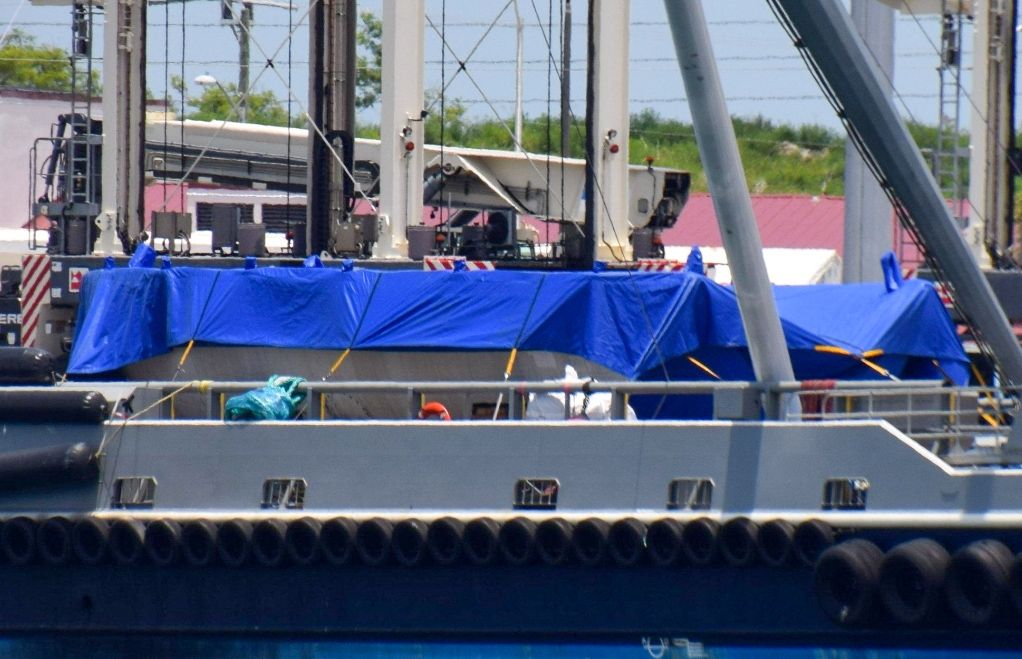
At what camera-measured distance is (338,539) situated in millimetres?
11414

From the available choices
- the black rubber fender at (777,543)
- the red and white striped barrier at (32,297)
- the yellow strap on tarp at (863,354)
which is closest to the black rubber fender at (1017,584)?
the black rubber fender at (777,543)

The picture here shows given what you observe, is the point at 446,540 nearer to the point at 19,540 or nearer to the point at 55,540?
the point at 55,540

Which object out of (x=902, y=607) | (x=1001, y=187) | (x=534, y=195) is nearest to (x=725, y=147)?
(x=902, y=607)

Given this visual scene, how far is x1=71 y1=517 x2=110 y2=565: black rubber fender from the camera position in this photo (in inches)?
466

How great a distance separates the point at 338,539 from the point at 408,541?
18.3 inches

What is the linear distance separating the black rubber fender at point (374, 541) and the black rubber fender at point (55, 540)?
6.71 feet

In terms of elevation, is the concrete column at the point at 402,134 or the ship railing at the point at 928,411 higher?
→ the concrete column at the point at 402,134

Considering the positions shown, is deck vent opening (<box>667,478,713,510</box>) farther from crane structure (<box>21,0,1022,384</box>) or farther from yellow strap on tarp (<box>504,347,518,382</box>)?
crane structure (<box>21,0,1022,384</box>)

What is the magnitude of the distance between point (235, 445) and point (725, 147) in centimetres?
374

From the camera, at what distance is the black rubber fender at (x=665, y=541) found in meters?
10.8

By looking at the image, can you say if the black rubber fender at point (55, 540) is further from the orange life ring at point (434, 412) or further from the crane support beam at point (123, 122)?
the crane support beam at point (123, 122)

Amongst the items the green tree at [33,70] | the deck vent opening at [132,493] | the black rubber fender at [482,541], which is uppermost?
the green tree at [33,70]

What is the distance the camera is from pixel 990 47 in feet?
66.8

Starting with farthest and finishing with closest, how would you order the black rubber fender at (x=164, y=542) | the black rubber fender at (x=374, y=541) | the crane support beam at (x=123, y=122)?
the crane support beam at (x=123, y=122) < the black rubber fender at (x=164, y=542) < the black rubber fender at (x=374, y=541)
